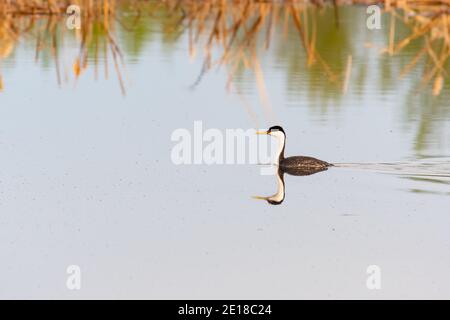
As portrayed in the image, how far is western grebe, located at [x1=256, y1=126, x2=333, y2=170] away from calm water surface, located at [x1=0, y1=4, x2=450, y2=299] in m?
0.14

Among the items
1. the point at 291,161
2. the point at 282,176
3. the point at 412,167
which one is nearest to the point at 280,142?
the point at 291,161

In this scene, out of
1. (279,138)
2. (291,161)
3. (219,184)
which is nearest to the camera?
(219,184)

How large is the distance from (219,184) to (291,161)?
1.50m

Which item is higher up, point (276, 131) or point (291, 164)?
point (276, 131)

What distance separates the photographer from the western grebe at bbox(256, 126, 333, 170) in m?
9.64

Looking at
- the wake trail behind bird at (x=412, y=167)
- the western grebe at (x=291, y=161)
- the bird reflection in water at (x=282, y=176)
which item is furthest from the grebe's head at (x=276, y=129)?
the wake trail behind bird at (x=412, y=167)

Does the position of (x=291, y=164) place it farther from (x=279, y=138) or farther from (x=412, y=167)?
(x=412, y=167)

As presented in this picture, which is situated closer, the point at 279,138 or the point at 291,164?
the point at 291,164

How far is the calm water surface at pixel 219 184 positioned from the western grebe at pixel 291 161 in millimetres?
141

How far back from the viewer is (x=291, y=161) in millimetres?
10172

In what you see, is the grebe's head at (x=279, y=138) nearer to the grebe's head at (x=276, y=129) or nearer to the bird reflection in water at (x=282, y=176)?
the grebe's head at (x=276, y=129)

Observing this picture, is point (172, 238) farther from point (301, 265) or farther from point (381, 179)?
point (381, 179)

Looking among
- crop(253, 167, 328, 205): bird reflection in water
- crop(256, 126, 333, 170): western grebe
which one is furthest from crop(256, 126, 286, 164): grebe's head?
crop(253, 167, 328, 205): bird reflection in water

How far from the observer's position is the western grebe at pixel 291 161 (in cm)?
964
